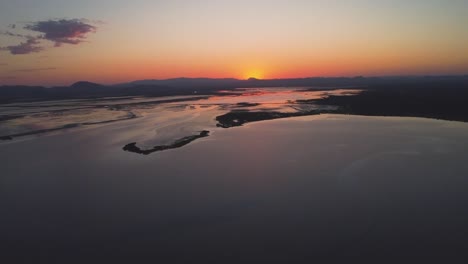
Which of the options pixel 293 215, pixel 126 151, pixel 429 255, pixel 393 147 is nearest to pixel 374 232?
pixel 429 255

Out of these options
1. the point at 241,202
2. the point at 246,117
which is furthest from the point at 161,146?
the point at 246,117

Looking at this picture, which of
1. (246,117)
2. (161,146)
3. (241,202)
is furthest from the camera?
(246,117)

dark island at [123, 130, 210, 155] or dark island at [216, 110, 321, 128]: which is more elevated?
dark island at [123, 130, 210, 155]

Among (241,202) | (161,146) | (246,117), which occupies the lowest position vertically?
(246,117)

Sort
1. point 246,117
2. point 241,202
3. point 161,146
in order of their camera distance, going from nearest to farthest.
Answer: point 241,202 → point 161,146 → point 246,117

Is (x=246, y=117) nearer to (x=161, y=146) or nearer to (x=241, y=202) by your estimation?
(x=161, y=146)

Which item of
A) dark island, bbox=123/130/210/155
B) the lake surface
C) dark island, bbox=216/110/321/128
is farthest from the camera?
dark island, bbox=216/110/321/128

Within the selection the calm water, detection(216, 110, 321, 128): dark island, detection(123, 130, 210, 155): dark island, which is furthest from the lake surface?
detection(216, 110, 321, 128): dark island

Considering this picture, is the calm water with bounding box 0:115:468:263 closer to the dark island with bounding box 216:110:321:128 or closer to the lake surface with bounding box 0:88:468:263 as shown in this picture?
the lake surface with bounding box 0:88:468:263

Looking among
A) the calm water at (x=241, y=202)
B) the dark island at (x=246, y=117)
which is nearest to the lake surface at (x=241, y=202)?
the calm water at (x=241, y=202)
